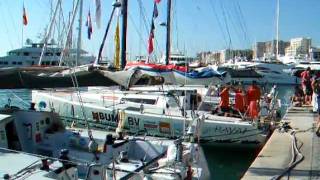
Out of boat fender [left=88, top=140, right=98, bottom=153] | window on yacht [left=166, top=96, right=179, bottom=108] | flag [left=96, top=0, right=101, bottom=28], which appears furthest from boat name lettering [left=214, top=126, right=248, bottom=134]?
flag [left=96, top=0, right=101, bottom=28]

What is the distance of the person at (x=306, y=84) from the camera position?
19148 millimetres

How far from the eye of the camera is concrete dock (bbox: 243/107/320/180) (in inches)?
353

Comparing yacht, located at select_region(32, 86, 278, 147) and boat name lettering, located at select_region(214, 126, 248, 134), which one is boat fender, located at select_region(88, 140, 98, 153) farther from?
boat name lettering, located at select_region(214, 126, 248, 134)

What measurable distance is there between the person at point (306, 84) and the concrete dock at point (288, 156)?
4036 mm

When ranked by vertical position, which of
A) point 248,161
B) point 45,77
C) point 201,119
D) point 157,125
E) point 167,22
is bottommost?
point 248,161

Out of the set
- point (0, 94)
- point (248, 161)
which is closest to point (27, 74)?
point (248, 161)

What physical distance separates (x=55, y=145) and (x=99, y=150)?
4.38 ft

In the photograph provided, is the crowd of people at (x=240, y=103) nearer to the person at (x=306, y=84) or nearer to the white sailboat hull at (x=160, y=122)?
the white sailboat hull at (x=160, y=122)

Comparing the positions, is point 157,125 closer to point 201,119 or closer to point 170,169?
point 201,119

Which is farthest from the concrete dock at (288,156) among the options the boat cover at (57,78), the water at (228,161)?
the boat cover at (57,78)

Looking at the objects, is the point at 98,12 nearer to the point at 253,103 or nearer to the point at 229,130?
the point at 253,103

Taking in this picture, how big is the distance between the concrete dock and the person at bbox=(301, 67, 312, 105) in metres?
4.04

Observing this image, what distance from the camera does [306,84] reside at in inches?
777

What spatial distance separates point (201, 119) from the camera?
415 inches
